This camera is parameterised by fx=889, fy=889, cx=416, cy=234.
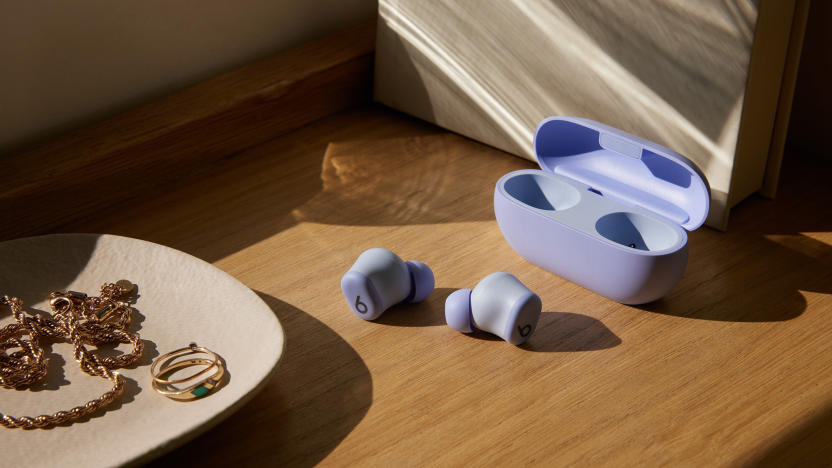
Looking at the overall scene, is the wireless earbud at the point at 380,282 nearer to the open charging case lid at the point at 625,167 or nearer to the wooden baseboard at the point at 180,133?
the open charging case lid at the point at 625,167

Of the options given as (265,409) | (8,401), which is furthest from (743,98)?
(8,401)

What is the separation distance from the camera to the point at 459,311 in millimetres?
623

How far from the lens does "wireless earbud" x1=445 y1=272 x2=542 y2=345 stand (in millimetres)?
602

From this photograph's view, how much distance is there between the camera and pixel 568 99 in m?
0.78

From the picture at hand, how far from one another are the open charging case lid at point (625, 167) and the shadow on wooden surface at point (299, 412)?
25 centimetres

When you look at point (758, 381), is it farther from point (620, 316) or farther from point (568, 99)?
point (568, 99)

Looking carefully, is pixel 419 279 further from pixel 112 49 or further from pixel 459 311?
pixel 112 49

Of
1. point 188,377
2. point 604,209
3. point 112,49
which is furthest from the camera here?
point 112,49

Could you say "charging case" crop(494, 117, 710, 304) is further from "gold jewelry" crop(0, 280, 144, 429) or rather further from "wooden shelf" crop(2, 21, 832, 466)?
"gold jewelry" crop(0, 280, 144, 429)

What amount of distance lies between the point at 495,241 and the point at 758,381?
0.24m

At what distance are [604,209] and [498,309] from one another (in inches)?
5.1

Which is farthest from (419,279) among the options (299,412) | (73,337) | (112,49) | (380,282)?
(112,49)

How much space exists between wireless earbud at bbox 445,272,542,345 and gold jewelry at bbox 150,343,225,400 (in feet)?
0.55

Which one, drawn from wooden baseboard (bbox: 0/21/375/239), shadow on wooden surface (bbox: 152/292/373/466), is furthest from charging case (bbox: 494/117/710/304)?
wooden baseboard (bbox: 0/21/375/239)
